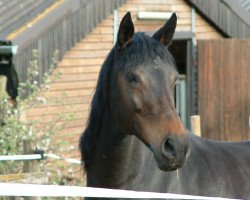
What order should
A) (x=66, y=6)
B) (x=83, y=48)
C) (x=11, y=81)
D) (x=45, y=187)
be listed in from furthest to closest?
(x=83, y=48) → (x=66, y=6) → (x=11, y=81) → (x=45, y=187)

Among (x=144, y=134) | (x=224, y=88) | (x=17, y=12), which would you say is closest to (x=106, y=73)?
(x=144, y=134)

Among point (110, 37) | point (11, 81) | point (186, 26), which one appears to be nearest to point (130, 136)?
point (11, 81)

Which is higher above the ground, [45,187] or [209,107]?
[45,187]

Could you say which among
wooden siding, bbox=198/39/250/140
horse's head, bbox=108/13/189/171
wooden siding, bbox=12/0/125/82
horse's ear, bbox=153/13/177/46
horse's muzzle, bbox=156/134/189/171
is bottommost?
wooden siding, bbox=198/39/250/140

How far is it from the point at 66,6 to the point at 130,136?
6.57 m

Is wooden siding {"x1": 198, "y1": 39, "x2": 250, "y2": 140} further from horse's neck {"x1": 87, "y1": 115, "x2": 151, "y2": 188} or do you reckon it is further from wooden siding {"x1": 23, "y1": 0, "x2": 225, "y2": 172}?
horse's neck {"x1": 87, "y1": 115, "x2": 151, "y2": 188}

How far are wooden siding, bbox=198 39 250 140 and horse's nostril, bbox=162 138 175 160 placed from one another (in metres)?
9.61

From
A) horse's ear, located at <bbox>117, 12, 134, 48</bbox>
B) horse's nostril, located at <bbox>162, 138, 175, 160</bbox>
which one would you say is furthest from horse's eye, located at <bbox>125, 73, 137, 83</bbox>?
horse's nostril, located at <bbox>162, 138, 175, 160</bbox>

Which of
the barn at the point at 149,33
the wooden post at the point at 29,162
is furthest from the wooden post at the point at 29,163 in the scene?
the barn at the point at 149,33

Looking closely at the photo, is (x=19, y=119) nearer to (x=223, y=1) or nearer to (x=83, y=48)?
(x=83, y=48)

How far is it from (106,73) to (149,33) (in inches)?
304

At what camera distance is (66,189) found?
3.42m

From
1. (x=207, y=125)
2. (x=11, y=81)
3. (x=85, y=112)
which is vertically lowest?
(x=207, y=125)

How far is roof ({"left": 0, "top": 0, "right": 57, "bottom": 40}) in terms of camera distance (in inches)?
402
